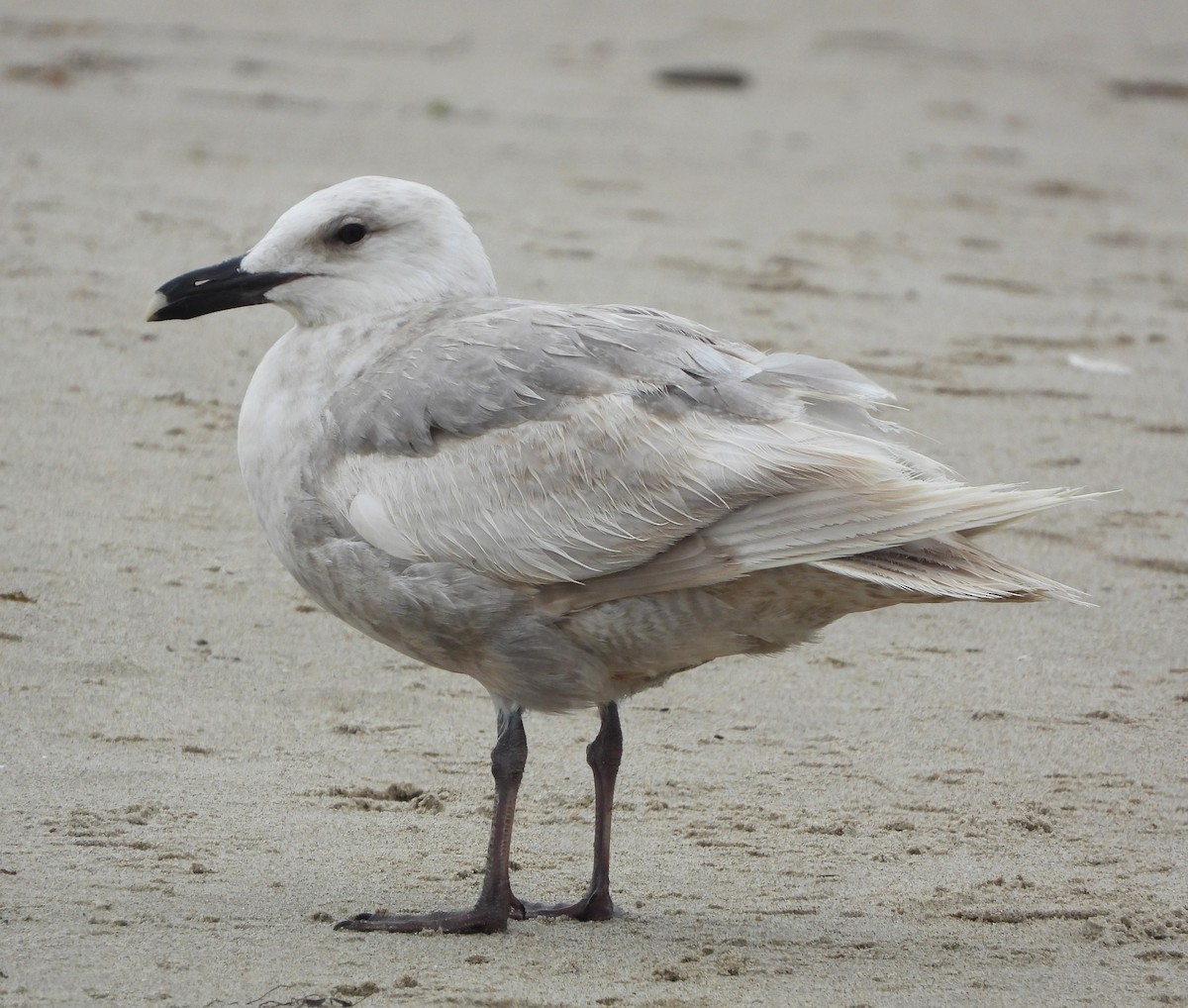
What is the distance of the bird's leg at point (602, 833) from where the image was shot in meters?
3.70

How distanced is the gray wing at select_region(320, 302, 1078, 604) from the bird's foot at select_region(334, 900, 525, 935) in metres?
0.68

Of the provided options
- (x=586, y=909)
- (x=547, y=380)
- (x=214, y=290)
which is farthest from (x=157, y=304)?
(x=586, y=909)

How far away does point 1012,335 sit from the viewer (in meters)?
7.95

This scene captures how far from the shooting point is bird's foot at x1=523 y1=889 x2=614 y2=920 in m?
3.69

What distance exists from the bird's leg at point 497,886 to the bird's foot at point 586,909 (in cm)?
5

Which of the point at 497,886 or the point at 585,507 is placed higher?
the point at 585,507

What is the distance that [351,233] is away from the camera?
3959 millimetres

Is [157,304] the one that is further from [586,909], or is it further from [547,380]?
[586,909]

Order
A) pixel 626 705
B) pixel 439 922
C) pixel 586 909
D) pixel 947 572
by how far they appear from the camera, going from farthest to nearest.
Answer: pixel 626 705 < pixel 586 909 < pixel 439 922 < pixel 947 572

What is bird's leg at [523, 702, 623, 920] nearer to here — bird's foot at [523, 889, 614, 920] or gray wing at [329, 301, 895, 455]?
bird's foot at [523, 889, 614, 920]

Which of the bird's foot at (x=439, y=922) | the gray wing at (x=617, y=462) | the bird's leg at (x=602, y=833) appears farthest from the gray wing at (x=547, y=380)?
the bird's foot at (x=439, y=922)

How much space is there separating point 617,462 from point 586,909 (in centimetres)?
94

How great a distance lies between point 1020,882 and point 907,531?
99 centimetres

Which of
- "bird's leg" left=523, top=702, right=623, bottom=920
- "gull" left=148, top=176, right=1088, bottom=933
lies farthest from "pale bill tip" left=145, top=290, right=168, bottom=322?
"bird's leg" left=523, top=702, right=623, bottom=920
